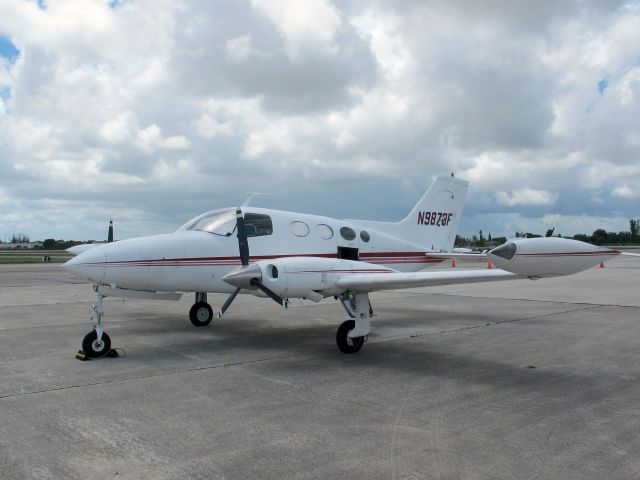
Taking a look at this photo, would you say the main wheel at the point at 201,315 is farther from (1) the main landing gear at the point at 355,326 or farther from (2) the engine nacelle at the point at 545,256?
(2) the engine nacelle at the point at 545,256

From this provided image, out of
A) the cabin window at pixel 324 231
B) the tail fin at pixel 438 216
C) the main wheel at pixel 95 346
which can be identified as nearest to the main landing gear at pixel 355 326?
the cabin window at pixel 324 231

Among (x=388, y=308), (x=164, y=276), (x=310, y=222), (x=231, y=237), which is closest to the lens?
(x=164, y=276)

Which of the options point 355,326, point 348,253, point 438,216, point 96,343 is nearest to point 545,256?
point 355,326

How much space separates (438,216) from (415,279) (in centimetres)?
694

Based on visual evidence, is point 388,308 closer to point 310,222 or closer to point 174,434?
point 310,222

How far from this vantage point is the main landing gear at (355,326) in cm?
904

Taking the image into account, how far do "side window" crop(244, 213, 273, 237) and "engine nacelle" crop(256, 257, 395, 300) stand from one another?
2.02m

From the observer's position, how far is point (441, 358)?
345 inches

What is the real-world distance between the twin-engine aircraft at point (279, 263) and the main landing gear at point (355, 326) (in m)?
0.02

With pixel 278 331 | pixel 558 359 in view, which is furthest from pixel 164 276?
pixel 558 359

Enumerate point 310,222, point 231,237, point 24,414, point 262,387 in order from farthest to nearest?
point 310,222
point 231,237
point 262,387
point 24,414

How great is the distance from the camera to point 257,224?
10.4 metres

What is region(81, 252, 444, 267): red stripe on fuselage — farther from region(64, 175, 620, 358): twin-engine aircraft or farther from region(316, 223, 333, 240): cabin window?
region(316, 223, 333, 240): cabin window

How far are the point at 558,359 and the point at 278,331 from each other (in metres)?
5.76
